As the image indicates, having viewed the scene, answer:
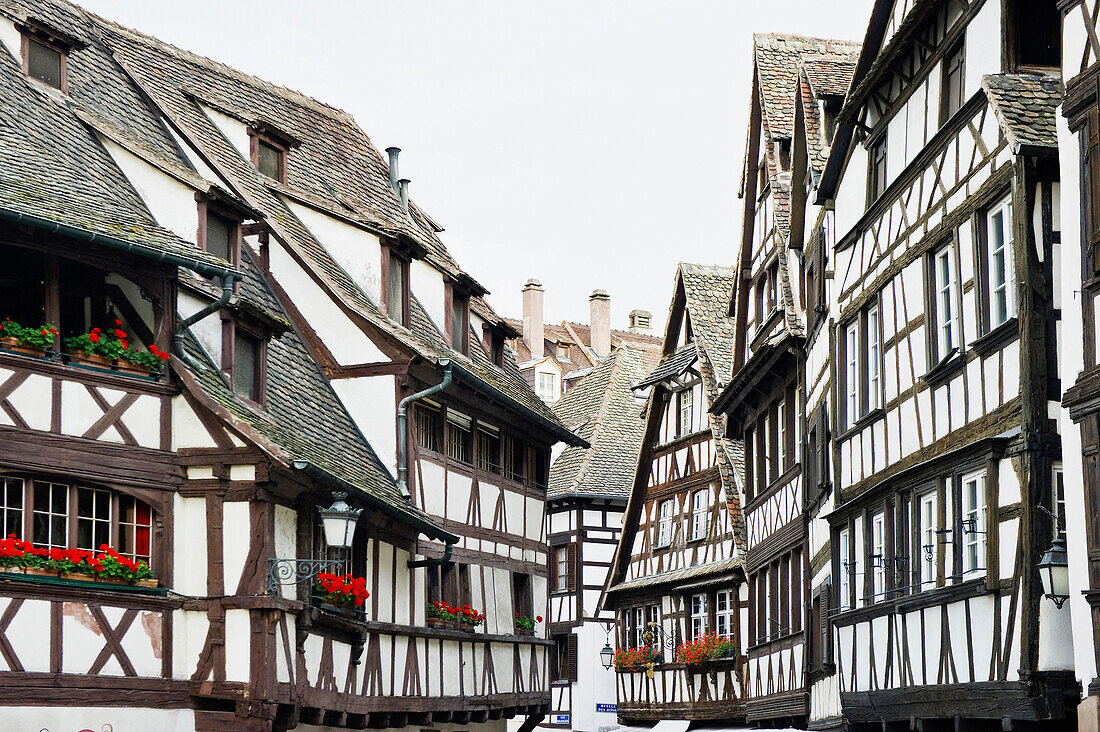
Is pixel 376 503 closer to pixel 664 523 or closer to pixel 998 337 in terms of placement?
pixel 998 337

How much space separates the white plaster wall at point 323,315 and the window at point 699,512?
1488 centimetres

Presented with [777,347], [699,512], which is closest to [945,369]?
[777,347]

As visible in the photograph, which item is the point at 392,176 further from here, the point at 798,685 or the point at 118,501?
the point at 118,501

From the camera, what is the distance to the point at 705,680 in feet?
116

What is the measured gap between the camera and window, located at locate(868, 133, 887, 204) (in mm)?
Result: 21875

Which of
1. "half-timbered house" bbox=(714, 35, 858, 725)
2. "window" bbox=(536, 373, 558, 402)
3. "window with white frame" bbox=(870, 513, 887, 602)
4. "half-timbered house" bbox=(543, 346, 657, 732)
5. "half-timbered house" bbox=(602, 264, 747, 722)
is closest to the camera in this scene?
"window with white frame" bbox=(870, 513, 887, 602)

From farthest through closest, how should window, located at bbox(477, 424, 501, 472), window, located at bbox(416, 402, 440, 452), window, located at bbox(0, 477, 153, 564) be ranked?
window, located at bbox(477, 424, 501, 472) < window, located at bbox(416, 402, 440, 452) < window, located at bbox(0, 477, 153, 564)

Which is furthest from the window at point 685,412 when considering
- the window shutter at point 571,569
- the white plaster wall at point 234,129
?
the white plaster wall at point 234,129

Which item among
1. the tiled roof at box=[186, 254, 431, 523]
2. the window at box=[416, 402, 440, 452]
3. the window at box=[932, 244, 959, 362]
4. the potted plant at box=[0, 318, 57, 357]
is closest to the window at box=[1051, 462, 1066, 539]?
the window at box=[932, 244, 959, 362]

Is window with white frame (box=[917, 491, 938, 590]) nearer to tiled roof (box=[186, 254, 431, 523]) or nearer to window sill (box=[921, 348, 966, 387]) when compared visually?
window sill (box=[921, 348, 966, 387])

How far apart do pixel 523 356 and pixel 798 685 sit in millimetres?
41964

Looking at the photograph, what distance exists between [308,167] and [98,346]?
410 inches

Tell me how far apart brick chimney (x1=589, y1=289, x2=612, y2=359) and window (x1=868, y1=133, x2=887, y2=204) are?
47.7 m

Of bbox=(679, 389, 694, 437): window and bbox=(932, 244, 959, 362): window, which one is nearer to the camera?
bbox=(932, 244, 959, 362): window
